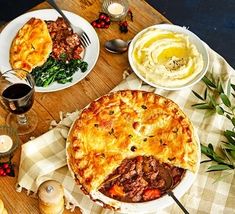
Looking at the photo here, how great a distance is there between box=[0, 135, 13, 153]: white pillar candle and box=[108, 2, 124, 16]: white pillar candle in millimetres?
828

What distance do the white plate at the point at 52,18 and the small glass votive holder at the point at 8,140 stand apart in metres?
0.23

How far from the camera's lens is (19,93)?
227cm

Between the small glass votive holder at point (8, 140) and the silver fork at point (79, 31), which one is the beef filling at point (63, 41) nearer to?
the silver fork at point (79, 31)

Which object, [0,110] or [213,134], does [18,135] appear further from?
[213,134]

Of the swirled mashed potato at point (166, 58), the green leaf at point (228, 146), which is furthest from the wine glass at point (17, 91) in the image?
the green leaf at point (228, 146)

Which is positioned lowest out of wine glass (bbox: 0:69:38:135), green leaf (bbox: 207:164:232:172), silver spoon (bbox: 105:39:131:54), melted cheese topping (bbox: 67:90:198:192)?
green leaf (bbox: 207:164:232:172)

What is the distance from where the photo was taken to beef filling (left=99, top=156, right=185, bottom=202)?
85.1 inches

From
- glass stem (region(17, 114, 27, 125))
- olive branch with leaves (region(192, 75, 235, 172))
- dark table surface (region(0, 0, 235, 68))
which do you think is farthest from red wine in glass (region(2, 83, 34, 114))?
dark table surface (region(0, 0, 235, 68))

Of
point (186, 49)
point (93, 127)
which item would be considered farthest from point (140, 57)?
point (93, 127)

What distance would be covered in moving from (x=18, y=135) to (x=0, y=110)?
0.16 meters

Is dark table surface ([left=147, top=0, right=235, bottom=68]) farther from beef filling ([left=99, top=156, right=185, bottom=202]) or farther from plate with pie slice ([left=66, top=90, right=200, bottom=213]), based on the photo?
beef filling ([left=99, top=156, right=185, bottom=202])

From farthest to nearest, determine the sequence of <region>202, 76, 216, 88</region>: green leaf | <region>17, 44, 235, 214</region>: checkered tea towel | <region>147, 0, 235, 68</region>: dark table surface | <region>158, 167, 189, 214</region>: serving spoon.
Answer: <region>147, 0, 235, 68</region>: dark table surface < <region>202, 76, 216, 88</region>: green leaf < <region>17, 44, 235, 214</region>: checkered tea towel < <region>158, 167, 189, 214</region>: serving spoon

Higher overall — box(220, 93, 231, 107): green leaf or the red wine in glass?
the red wine in glass

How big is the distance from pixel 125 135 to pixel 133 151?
0.08 m
